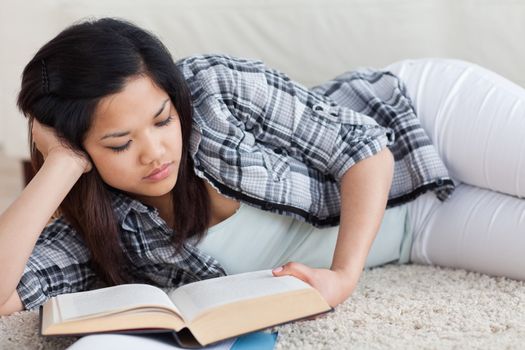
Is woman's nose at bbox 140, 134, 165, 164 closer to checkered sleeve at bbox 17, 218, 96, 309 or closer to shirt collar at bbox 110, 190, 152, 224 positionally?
shirt collar at bbox 110, 190, 152, 224

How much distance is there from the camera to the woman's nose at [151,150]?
44.8 inches

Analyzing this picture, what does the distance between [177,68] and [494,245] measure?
0.59 m

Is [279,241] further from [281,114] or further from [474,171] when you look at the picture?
[474,171]

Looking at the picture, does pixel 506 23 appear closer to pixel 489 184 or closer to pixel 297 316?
pixel 489 184

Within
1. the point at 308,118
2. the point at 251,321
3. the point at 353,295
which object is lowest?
the point at 353,295

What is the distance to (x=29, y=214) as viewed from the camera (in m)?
1.15

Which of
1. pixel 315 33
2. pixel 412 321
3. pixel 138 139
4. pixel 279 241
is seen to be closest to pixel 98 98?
pixel 138 139

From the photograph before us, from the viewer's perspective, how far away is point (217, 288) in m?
1.05

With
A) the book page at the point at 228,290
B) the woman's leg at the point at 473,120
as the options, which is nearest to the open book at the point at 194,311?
the book page at the point at 228,290

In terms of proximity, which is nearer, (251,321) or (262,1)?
(251,321)

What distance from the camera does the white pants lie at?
4.43 feet

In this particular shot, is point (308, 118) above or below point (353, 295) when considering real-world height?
above

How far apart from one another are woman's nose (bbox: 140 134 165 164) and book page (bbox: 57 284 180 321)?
0.59 ft

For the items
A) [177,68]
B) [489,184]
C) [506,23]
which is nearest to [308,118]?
[177,68]
